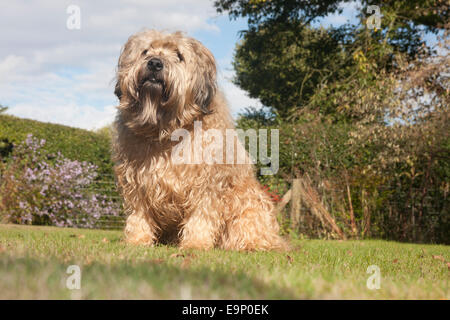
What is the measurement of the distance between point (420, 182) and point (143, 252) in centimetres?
776

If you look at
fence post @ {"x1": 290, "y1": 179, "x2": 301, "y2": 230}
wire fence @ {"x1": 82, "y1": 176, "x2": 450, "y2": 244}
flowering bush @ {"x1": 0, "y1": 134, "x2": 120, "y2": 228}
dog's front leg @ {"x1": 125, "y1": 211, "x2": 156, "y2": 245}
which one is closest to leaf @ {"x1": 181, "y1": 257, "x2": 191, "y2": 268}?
dog's front leg @ {"x1": 125, "y1": 211, "x2": 156, "y2": 245}

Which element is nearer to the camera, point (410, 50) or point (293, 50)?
point (410, 50)

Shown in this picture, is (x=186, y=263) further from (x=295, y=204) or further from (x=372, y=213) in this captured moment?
(x=372, y=213)

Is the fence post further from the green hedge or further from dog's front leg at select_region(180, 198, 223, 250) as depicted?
dog's front leg at select_region(180, 198, 223, 250)

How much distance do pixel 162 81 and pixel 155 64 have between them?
17 centimetres

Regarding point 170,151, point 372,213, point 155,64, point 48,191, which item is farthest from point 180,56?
point 48,191

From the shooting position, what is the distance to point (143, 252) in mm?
3594

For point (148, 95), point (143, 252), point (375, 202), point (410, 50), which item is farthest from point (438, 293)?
point (410, 50)

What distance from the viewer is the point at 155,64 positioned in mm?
4020

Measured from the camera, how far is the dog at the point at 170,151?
4.12 m

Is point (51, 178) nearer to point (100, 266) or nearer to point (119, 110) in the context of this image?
point (119, 110)

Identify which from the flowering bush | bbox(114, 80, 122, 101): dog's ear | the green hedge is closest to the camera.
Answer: bbox(114, 80, 122, 101): dog's ear

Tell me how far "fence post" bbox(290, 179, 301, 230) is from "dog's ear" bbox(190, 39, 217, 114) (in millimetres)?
5477

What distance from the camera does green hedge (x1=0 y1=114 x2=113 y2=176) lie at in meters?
10.7
